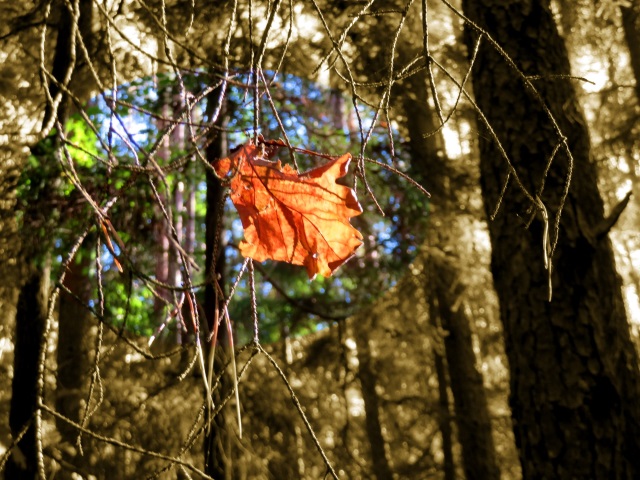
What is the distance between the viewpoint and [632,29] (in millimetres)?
3902

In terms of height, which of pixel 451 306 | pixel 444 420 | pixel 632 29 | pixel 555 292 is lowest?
pixel 444 420

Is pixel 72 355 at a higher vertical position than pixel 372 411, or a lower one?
higher

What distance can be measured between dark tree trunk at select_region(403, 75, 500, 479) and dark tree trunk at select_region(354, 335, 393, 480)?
1.58 feet

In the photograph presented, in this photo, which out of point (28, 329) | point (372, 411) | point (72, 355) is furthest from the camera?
point (372, 411)

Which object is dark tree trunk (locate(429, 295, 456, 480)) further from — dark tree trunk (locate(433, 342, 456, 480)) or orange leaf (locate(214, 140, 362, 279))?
orange leaf (locate(214, 140, 362, 279))

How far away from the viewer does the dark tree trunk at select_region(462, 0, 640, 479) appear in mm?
2146

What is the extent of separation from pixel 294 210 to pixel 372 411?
4.01 metres

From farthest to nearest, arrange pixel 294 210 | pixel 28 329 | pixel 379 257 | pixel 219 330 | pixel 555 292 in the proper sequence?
pixel 379 257
pixel 219 330
pixel 28 329
pixel 555 292
pixel 294 210

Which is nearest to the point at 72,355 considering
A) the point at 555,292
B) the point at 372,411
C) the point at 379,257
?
the point at 372,411

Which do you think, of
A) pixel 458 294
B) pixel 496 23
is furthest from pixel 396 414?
pixel 496 23

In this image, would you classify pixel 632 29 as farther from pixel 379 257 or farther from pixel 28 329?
pixel 28 329

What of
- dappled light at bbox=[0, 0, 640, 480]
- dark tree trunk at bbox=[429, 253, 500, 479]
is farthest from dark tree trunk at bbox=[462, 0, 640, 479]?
dark tree trunk at bbox=[429, 253, 500, 479]

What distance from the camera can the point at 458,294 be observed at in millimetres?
4613

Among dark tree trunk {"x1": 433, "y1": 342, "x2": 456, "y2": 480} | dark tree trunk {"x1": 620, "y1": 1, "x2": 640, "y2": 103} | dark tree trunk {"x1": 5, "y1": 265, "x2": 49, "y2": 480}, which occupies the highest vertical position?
dark tree trunk {"x1": 620, "y1": 1, "x2": 640, "y2": 103}
